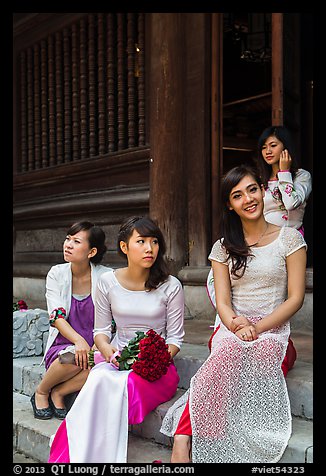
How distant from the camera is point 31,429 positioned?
10.7 feet

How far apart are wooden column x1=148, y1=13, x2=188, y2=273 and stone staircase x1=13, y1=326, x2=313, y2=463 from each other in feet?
4.34

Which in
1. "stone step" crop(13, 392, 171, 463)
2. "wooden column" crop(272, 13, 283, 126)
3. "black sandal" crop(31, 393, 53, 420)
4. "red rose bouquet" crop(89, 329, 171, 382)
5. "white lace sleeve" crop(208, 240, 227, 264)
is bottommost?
"stone step" crop(13, 392, 171, 463)

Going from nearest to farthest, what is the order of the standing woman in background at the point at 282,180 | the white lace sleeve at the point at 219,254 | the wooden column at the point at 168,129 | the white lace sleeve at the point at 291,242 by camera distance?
the white lace sleeve at the point at 291,242, the white lace sleeve at the point at 219,254, the standing woman in background at the point at 282,180, the wooden column at the point at 168,129

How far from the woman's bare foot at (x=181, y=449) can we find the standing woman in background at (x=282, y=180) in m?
1.75

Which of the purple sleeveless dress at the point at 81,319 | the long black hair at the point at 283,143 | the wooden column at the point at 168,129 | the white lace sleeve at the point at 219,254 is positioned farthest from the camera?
the wooden column at the point at 168,129

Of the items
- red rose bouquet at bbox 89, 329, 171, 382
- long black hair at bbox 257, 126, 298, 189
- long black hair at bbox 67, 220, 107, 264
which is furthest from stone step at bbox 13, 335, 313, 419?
long black hair at bbox 257, 126, 298, 189

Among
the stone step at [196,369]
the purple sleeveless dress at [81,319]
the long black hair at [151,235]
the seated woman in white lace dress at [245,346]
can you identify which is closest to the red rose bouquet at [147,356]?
the seated woman in white lace dress at [245,346]

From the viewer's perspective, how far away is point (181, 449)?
257cm

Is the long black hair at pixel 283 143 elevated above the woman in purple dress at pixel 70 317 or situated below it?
above

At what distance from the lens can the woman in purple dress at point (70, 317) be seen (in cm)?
332

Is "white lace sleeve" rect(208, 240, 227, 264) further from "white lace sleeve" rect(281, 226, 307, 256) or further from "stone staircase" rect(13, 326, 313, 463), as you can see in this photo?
"stone staircase" rect(13, 326, 313, 463)

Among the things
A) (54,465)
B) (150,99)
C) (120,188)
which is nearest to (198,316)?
(120,188)

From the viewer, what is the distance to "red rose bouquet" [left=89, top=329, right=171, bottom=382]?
2826 mm

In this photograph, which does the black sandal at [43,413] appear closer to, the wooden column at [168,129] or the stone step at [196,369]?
the stone step at [196,369]
